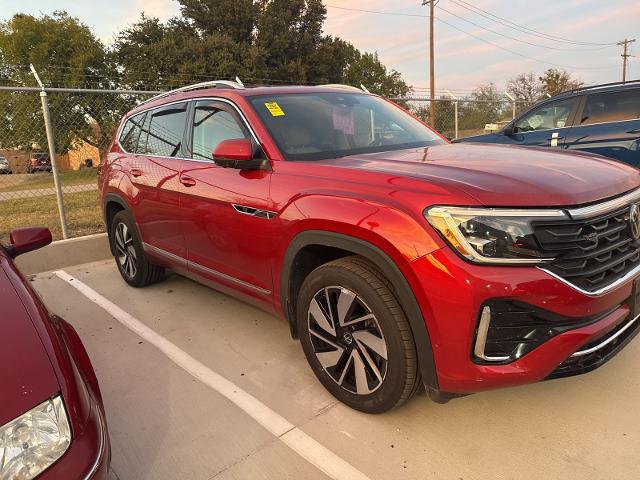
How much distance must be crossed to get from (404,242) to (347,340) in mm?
712

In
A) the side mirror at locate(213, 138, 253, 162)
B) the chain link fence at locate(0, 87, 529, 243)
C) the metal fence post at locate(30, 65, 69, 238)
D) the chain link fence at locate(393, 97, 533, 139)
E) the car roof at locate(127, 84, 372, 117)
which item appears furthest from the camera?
the chain link fence at locate(393, 97, 533, 139)

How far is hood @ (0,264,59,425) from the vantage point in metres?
1.48

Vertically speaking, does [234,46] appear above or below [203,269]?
above

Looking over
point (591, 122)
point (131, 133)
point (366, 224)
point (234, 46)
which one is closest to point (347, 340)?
point (366, 224)

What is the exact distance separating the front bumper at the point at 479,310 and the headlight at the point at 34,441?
141cm

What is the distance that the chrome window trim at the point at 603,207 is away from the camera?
2.08 m

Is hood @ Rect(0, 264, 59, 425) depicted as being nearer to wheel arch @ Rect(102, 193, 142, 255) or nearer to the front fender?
the front fender

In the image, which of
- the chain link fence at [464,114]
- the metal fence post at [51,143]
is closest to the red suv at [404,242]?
the metal fence post at [51,143]

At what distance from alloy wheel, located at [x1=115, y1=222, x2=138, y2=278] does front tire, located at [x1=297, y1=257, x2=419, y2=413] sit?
2.61 m

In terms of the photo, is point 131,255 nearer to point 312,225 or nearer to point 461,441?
point 312,225

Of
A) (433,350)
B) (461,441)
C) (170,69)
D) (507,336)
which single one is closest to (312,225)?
(433,350)

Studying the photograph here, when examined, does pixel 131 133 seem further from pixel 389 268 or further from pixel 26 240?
pixel 389 268

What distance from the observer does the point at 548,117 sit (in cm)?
736

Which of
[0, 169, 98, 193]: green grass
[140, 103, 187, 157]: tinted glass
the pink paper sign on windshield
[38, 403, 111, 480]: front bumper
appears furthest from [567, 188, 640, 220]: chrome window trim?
[0, 169, 98, 193]: green grass
